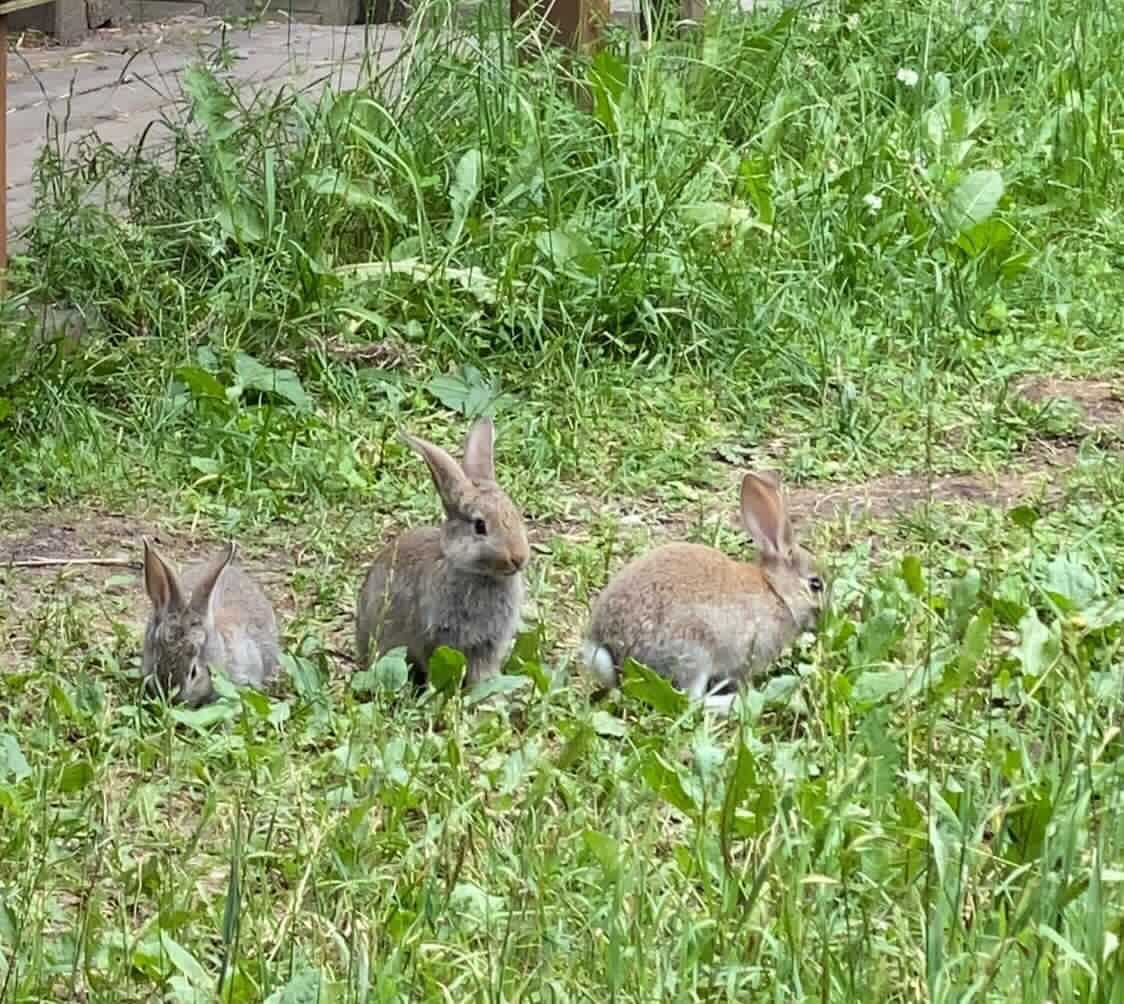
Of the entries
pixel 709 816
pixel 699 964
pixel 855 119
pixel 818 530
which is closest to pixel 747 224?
pixel 855 119

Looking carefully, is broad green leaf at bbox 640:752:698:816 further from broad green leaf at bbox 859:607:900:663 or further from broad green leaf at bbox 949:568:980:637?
broad green leaf at bbox 949:568:980:637

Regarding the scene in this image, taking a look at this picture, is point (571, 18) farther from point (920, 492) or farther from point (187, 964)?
point (187, 964)

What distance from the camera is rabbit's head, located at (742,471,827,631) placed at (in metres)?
4.52

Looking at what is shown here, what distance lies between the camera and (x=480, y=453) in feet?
15.0

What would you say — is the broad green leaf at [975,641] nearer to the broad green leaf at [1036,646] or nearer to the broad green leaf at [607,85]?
the broad green leaf at [1036,646]

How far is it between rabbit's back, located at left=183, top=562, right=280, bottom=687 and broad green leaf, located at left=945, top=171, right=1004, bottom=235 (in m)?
2.96

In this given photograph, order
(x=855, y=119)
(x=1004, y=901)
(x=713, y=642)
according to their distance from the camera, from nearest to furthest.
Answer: (x=1004, y=901), (x=713, y=642), (x=855, y=119)

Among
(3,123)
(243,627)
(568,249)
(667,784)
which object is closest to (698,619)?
(667,784)

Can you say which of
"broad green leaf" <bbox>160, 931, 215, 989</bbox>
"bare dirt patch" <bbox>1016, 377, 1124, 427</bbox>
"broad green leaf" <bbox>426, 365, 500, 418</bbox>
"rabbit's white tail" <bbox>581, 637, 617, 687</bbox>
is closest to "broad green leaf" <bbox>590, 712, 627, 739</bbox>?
"rabbit's white tail" <bbox>581, 637, 617, 687</bbox>

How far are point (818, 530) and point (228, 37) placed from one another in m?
5.57

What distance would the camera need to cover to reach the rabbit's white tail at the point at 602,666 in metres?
4.21

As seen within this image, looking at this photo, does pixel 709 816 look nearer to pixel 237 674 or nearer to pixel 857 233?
pixel 237 674

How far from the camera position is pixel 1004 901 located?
10.1 ft

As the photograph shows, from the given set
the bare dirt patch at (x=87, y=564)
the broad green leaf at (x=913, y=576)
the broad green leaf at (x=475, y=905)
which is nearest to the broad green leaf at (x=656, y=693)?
the broad green leaf at (x=913, y=576)
